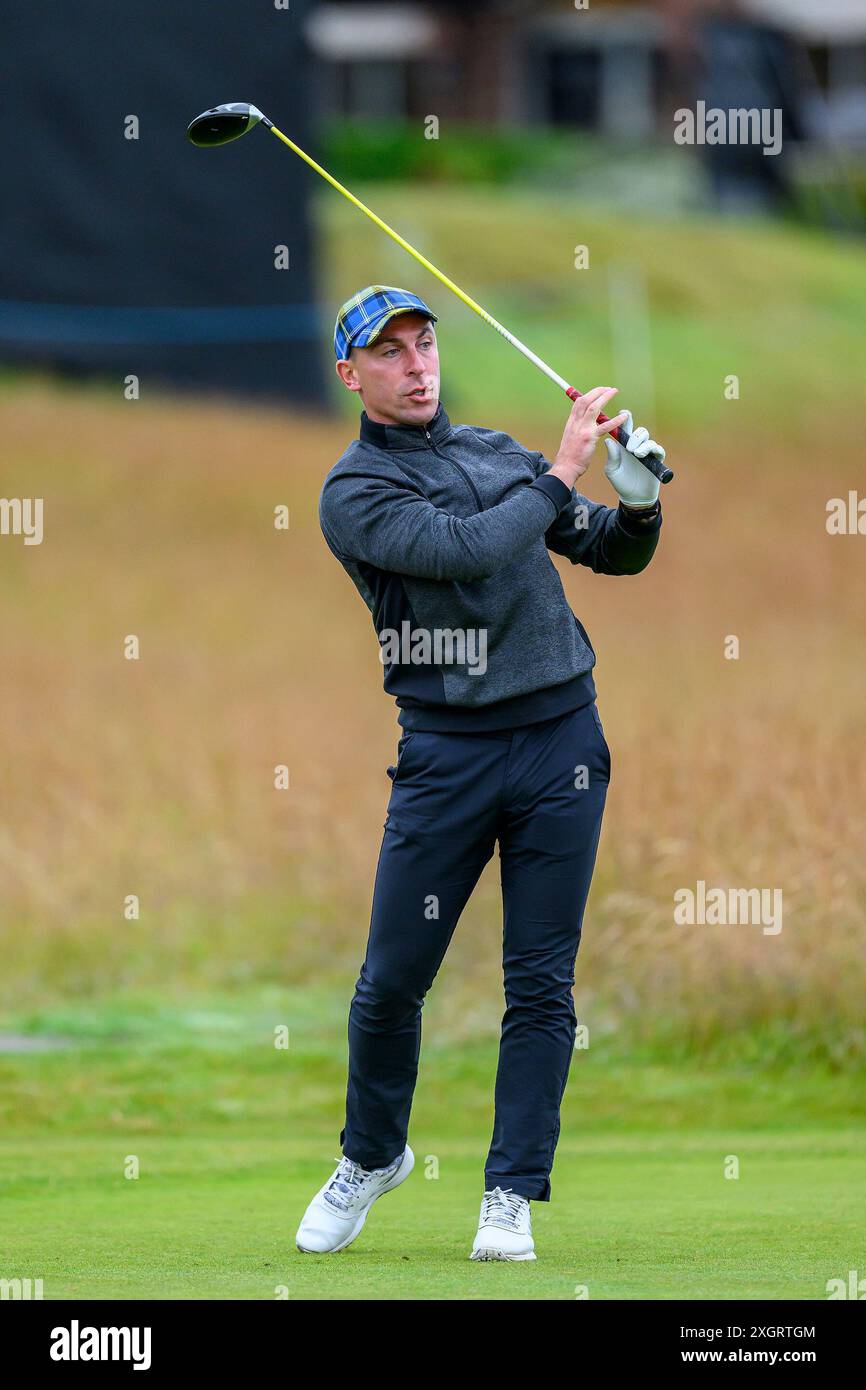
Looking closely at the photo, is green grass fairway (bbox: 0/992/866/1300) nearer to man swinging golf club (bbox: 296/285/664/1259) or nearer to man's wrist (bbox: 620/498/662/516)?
man swinging golf club (bbox: 296/285/664/1259)

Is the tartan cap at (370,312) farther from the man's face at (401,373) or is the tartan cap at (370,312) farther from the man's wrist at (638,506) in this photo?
the man's wrist at (638,506)

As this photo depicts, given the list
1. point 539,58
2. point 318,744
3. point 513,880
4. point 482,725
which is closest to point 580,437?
point 482,725

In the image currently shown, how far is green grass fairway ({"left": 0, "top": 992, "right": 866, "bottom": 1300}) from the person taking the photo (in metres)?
4.46

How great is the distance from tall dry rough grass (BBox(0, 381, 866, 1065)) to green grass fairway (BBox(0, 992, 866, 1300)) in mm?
416

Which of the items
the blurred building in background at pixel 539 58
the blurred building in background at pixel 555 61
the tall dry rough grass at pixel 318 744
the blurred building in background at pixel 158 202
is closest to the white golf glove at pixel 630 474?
the tall dry rough grass at pixel 318 744

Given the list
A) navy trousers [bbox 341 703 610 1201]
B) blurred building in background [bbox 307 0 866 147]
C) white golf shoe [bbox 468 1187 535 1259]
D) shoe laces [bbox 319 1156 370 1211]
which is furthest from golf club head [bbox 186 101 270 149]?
blurred building in background [bbox 307 0 866 147]

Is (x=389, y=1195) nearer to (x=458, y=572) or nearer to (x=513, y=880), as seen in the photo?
(x=513, y=880)

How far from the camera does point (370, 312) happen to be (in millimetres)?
4645

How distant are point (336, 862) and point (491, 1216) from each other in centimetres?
498

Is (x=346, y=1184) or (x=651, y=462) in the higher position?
(x=651, y=462)

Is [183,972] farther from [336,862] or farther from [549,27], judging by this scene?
[549,27]

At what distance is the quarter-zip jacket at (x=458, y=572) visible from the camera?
4465mm

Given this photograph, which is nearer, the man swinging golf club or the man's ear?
the man swinging golf club

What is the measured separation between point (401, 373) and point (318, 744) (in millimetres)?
6742
